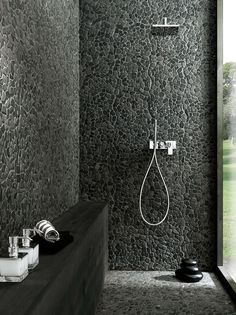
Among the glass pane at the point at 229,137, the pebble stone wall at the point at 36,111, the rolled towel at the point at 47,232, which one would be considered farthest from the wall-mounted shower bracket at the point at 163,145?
the rolled towel at the point at 47,232

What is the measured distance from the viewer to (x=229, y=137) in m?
4.25

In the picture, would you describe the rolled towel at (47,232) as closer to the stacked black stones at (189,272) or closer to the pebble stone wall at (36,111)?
the pebble stone wall at (36,111)

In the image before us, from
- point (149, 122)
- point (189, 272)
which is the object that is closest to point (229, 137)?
point (149, 122)

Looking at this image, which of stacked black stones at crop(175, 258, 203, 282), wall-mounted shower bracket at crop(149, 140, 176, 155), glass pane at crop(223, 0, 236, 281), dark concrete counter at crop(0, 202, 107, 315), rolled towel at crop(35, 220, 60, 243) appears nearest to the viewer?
dark concrete counter at crop(0, 202, 107, 315)

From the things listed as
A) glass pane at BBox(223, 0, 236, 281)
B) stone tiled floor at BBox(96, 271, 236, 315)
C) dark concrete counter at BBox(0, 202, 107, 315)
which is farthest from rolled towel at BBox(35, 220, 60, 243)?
glass pane at BBox(223, 0, 236, 281)

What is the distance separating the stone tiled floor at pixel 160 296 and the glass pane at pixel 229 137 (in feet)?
0.93

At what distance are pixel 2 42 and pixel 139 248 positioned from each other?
2769 mm

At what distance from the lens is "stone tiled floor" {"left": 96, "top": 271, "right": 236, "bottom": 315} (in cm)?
362

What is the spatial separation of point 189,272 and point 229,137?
3.88 feet

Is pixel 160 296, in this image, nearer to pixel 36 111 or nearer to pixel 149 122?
pixel 149 122

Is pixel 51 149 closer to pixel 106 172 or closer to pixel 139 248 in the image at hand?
pixel 106 172

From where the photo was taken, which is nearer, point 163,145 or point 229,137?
point 229,137

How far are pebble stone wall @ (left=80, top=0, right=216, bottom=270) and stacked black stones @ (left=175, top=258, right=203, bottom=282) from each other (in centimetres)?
26

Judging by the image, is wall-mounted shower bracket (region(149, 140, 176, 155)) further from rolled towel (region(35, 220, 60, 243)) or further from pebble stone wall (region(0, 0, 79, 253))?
rolled towel (region(35, 220, 60, 243))
